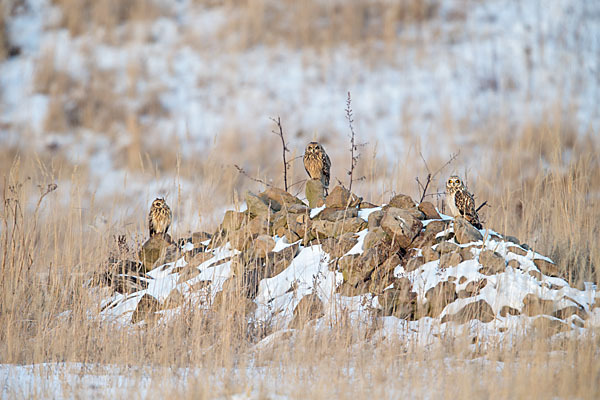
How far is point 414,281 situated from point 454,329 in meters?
0.51

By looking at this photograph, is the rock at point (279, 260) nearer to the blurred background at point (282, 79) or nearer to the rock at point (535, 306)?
the rock at point (535, 306)

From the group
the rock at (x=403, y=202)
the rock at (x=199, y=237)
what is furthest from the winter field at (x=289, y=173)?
the rock at (x=403, y=202)

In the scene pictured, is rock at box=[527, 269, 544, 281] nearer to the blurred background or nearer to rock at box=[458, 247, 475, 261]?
rock at box=[458, 247, 475, 261]

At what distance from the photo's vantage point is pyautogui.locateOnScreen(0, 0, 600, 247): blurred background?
1185 centimetres

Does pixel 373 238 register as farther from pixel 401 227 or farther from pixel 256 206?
pixel 256 206

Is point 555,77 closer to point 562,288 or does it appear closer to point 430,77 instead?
point 430,77

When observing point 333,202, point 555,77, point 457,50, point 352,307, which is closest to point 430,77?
point 457,50

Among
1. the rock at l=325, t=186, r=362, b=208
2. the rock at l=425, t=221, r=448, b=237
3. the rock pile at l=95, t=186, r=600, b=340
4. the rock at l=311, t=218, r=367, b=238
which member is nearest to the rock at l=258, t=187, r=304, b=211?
the rock pile at l=95, t=186, r=600, b=340

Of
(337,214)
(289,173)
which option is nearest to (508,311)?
(337,214)

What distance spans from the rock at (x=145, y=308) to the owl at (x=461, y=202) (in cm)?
249

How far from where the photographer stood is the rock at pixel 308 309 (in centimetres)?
436

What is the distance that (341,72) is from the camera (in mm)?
14469

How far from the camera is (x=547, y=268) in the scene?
4.54 m

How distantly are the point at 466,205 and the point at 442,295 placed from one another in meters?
1.00
